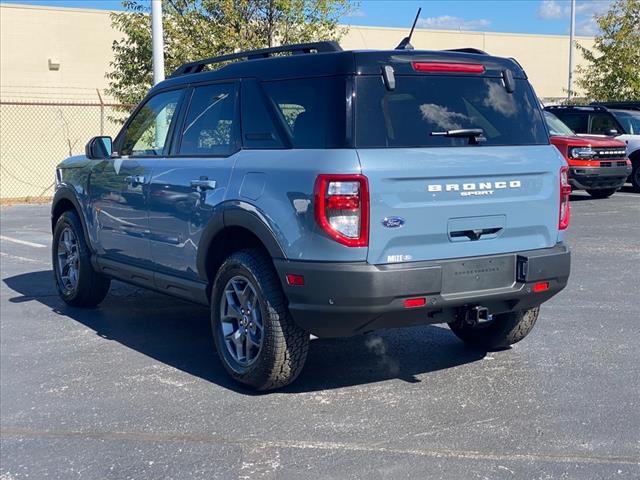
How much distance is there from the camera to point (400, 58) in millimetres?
5066

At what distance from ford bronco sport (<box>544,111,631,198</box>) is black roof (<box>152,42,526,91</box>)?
37.0ft

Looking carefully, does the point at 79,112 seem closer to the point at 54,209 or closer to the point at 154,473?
the point at 54,209

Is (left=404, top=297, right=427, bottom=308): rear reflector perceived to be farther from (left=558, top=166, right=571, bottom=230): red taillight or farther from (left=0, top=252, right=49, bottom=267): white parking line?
(left=0, top=252, right=49, bottom=267): white parking line

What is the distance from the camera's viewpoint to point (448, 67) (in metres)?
5.22

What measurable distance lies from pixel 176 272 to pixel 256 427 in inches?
67.7

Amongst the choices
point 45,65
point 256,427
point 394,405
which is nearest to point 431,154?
point 394,405

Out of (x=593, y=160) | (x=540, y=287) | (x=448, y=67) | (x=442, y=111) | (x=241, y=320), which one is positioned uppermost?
(x=448, y=67)

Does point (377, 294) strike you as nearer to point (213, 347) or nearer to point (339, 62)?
point (339, 62)

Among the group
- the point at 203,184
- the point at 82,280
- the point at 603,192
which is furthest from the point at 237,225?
the point at 603,192

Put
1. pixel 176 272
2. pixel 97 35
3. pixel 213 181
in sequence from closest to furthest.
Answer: pixel 213 181, pixel 176 272, pixel 97 35

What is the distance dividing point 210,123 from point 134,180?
0.95m

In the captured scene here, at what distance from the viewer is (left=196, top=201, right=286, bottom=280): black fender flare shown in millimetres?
5031

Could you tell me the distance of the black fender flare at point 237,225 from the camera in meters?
5.03

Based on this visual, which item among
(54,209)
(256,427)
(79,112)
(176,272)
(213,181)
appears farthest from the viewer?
(79,112)
